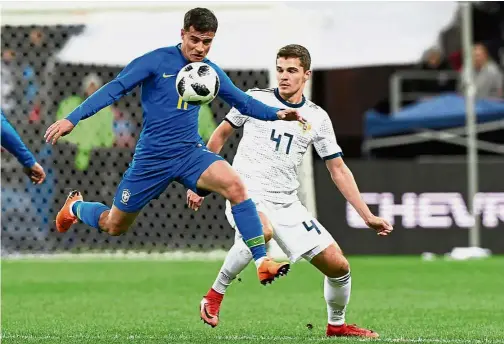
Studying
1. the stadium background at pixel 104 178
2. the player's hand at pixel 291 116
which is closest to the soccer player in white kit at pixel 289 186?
the player's hand at pixel 291 116

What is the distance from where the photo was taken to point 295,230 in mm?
8727

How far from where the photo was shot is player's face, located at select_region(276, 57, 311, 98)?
29.1 ft

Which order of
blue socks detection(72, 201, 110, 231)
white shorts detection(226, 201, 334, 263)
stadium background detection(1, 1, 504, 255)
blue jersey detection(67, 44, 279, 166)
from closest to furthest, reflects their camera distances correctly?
blue jersey detection(67, 44, 279, 166)
white shorts detection(226, 201, 334, 263)
blue socks detection(72, 201, 110, 231)
stadium background detection(1, 1, 504, 255)

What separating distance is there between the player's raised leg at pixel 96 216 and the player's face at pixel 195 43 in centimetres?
123

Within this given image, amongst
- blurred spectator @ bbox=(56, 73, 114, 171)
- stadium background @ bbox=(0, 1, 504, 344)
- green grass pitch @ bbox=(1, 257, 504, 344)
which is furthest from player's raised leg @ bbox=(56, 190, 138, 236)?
blurred spectator @ bbox=(56, 73, 114, 171)

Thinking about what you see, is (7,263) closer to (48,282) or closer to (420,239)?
(48,282)

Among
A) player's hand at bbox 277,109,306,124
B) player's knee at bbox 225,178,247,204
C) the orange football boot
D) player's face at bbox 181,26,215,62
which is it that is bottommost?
the orange football boot

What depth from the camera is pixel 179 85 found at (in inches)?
332

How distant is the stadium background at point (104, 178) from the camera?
54.2 feet

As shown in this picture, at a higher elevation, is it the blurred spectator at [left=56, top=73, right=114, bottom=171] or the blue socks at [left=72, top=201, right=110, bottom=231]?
the blue socks at [left=72, top=201, right=110, bottom=231]

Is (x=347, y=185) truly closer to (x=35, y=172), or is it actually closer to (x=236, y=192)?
(x=236, y=192)

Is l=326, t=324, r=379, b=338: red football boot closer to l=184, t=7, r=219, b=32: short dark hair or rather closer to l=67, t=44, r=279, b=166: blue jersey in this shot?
l=67, t=44, r=279, b=166: blue jersey

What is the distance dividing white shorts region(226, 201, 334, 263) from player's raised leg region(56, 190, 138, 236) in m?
0.77

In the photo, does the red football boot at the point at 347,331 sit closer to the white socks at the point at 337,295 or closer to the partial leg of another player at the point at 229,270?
the white socks at the point at 337,295
